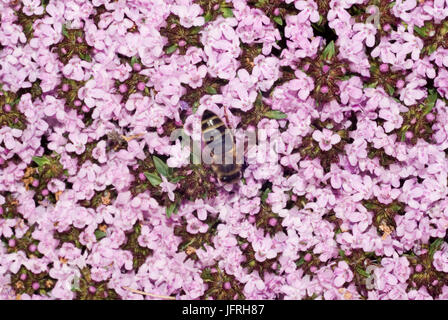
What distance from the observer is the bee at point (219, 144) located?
3291 mm

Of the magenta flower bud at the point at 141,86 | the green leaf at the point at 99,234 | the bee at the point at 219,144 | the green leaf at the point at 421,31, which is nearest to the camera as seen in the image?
the bee at the point at 219,144

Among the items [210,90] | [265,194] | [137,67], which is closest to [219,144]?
[210,90]

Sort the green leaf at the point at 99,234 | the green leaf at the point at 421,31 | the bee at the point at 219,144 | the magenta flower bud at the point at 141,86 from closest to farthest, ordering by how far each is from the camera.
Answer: the bee at the point at 219,144 → the green leaf at the point at 421,31 → the magenta flower bud at the point at 141,86 → the green leaf at the point at 99,234

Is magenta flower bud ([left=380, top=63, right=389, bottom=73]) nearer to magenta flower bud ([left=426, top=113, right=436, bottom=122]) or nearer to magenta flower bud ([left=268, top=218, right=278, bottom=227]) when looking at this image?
magenta flower bud ([left=426, top=113, right=436, bottom=122])

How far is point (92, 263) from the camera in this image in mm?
3658

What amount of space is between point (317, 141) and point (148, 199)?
1080mm

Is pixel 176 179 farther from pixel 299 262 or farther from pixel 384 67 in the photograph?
pixel 384 67

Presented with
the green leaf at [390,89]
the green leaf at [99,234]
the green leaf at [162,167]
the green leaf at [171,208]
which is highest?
the green leaf at [390,89]

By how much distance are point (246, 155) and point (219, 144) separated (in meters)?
0.26

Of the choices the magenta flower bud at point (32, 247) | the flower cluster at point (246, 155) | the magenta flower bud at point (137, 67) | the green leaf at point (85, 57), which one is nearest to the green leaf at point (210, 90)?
the flower cluster at point (246, 155)

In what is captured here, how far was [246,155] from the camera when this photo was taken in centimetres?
349

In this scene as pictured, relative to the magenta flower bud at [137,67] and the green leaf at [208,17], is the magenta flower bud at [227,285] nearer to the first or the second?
the magenta flower bud at [137,67]

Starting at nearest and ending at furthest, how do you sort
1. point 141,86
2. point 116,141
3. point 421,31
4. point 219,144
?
1. point 219,144
2. point 421,31
3. point 141,86
4. point 116,141

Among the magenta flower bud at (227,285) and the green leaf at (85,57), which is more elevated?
the green leaf at (85,57)
